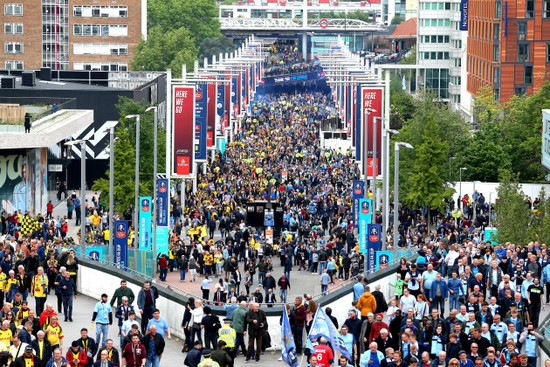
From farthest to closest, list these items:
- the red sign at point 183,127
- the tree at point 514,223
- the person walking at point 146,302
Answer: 1. the red sign at point 183,127
2. the tree at point 514,223
3. the person walking at point 146,302

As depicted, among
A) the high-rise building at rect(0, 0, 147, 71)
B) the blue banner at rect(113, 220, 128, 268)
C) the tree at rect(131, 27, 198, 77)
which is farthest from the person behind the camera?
the high-rise building at rect(0, 0, 147, 71)

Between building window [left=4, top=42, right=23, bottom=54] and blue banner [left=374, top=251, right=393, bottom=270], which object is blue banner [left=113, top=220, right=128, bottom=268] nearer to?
blue banner [left=374, top=251, right=393, bottom=270]

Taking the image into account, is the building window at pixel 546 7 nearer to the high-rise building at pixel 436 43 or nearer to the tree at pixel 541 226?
the high-rise building at pixel 436 43

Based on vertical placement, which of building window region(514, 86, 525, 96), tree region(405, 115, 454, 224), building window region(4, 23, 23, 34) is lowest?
tree region(405, 115, 454, 224)

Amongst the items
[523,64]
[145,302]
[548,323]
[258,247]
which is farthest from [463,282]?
[523,64]

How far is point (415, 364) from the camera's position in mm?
23531

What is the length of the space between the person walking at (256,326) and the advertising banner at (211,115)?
145 ft

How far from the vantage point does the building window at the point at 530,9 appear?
98938 millimetres

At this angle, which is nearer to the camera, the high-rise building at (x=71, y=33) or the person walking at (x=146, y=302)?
the person walking at (x=146, y=302)

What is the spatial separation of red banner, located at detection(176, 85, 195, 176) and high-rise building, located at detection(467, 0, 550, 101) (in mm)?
41574

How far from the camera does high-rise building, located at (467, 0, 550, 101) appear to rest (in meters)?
99.1

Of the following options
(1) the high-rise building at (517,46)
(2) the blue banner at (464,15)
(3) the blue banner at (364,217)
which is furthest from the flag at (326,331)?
(2) the blue banner at (464,15)

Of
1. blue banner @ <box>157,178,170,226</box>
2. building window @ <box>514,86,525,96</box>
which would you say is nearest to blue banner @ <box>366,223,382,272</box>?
blue banner @ <box>157,178,170,226</box>

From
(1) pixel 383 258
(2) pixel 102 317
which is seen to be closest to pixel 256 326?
(2) pixel 102 317
